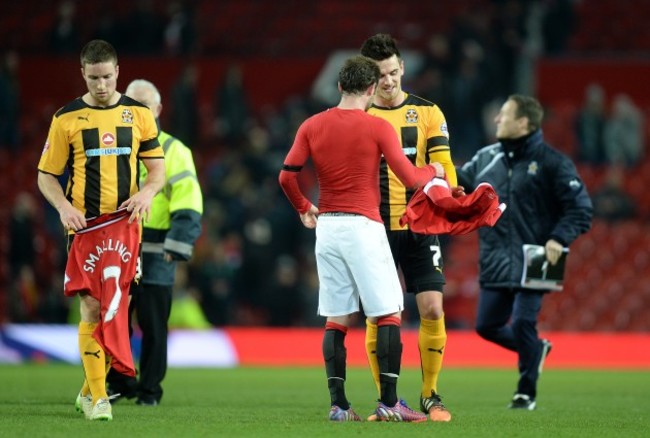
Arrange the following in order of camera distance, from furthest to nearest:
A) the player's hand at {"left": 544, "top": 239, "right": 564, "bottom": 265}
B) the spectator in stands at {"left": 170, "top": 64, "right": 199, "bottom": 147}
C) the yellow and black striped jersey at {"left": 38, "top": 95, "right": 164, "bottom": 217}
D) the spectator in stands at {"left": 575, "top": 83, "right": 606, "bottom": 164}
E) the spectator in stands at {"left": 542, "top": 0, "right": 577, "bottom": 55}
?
the spectator in stands at {"left": 542, "top": 0, "right": 577, "bottom": 55}
the spectator in stands at {"left": 575, "top": 83, "right": 606, "bottom": 164}
the spectator in stands at {"left": 170, "top": 64, "right": 199, "bottom": 147}
the player's hand at {"left": 544, "top": 239, "right": 564, "bottom": 265}
the yellow and black striped jersey at {"left": 38, "top": 95, "right": 164, "bottom": 217}

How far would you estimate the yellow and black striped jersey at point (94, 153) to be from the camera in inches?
284

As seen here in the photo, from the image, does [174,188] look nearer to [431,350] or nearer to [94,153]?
[94,153]

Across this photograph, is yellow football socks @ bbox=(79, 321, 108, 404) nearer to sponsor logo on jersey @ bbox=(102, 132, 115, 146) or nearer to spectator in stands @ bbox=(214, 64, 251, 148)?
sponsor logo on jersey @ bbox=(102, 132, 115, 146)

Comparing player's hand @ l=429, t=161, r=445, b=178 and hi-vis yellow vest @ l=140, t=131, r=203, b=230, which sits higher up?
player's hand @ l=429, t=161, r=445, b=178

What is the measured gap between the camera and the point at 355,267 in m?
6.98

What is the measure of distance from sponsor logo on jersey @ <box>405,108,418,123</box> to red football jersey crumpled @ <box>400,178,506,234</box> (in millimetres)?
715

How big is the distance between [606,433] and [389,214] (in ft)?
6.27

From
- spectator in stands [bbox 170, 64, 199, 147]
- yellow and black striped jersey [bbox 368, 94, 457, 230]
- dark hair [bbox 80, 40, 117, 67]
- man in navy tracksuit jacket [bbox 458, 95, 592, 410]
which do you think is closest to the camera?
dark hair [bbox 80, 40, 117, 67]

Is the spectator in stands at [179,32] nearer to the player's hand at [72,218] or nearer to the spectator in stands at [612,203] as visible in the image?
the spectator in stands at [612,203]

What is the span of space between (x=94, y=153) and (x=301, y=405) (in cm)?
257

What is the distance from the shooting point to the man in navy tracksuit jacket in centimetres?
916

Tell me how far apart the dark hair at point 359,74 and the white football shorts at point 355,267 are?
0.72 meters

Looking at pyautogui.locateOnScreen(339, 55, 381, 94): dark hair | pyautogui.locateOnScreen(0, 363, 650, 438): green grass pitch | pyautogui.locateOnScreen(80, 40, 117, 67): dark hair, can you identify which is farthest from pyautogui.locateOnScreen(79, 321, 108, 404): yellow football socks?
pyautogui.locateOnScreen(339, 55, 381, 94): dark hair

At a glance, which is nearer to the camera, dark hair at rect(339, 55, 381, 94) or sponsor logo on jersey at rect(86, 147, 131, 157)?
dark hair at rect(339, 55, 381, 94)
